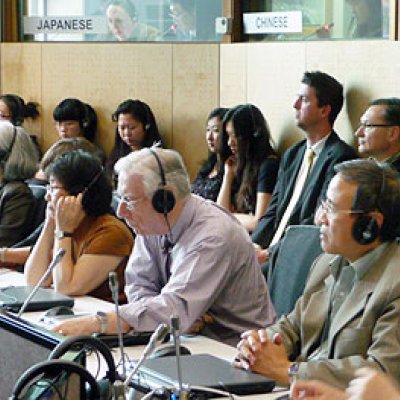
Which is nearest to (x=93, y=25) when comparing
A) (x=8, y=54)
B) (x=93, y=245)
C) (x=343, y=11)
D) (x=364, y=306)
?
(x=8, y=54)

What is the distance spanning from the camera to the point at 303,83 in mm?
5707

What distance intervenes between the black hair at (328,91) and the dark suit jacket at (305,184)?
0.15 metres

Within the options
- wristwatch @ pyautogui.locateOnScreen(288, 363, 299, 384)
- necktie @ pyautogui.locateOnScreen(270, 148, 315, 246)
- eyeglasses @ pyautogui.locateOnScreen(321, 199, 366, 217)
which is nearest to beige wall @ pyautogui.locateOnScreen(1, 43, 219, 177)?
necktie @ pyautogui.locateOnScreen(270, 148, 315, 246)

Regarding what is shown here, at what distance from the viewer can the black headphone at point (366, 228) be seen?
9.80 ft

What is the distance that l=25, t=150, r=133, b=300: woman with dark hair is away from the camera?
409cm

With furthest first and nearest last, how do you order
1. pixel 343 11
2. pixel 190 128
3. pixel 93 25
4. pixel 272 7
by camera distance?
pixel 93 25
pixel 190 128
pixel 272 7
pixel 343 11

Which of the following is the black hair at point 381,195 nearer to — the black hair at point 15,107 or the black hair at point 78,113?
the black hair at point 78,113

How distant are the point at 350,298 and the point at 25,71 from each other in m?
5.61

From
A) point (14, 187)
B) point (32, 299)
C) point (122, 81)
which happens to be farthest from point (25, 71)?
point (32, 299)

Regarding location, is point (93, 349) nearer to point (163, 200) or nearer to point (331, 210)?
point (331, 210)

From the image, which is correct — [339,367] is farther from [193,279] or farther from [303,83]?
[303,83]

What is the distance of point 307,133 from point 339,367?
294 centimetres

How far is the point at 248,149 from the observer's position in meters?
6.19

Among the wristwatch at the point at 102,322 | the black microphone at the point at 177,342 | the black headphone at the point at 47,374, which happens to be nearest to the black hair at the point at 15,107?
the wristwatch at the point at 102,322
